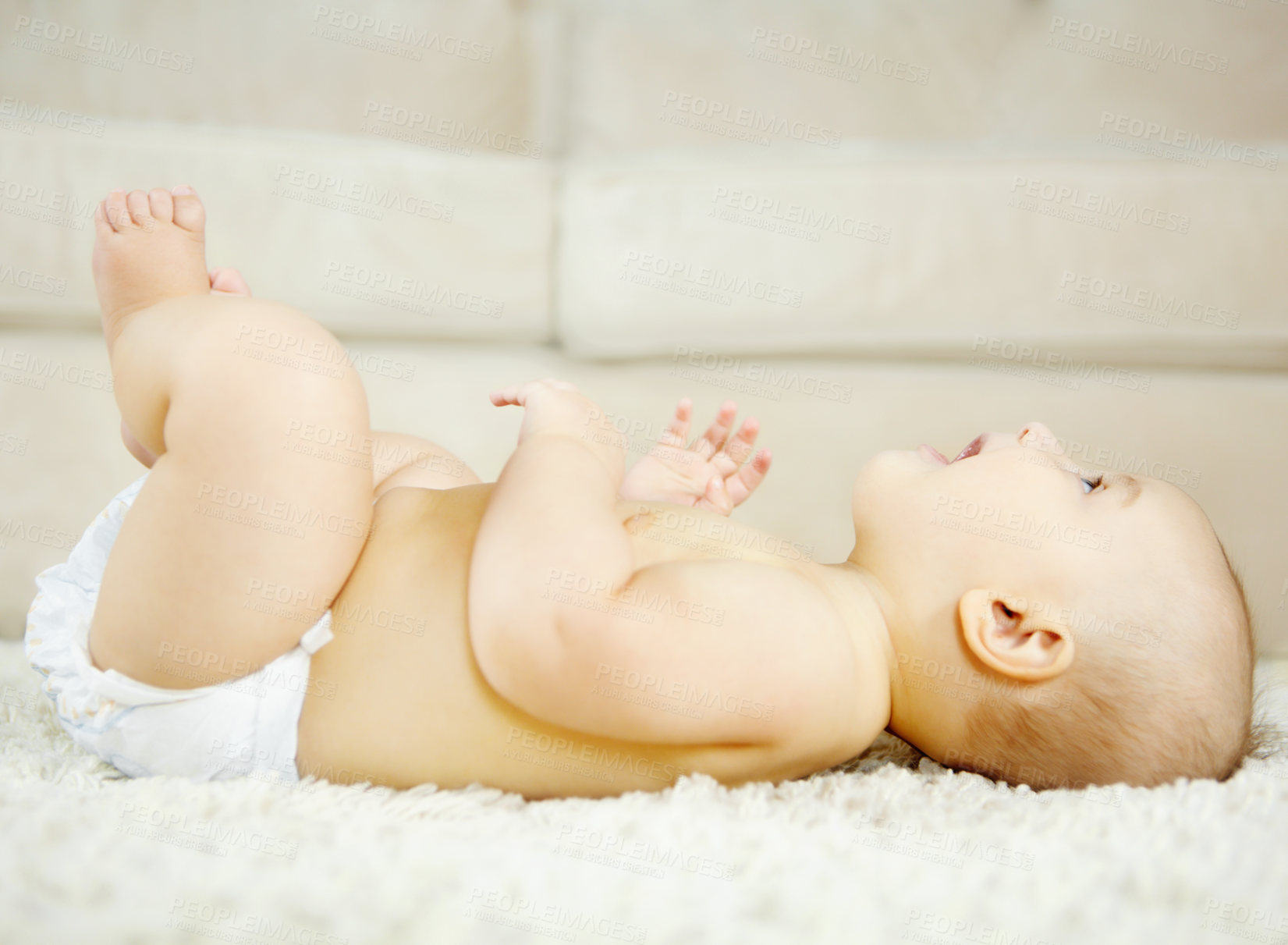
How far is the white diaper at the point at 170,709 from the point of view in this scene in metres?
0.69

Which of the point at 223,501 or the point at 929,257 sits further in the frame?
the point at 929,257

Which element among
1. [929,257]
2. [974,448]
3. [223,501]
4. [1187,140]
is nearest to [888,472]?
[974,448]

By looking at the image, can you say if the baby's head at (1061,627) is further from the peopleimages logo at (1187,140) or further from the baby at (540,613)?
the peopleimages logo at (1187,140)

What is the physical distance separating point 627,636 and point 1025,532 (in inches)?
14.3

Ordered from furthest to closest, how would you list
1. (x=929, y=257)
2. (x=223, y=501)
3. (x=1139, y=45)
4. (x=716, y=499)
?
(x=1139, y=45)
(x=929, y=257)
(x=716, y=499)
(x=223, y=501)

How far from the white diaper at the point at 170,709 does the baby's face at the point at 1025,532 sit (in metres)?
0.49

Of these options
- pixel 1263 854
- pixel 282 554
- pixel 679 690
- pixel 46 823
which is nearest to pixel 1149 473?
pixel 1263 854

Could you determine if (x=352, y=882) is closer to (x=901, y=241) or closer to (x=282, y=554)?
(x=282, y=554)

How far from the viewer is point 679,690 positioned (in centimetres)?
65

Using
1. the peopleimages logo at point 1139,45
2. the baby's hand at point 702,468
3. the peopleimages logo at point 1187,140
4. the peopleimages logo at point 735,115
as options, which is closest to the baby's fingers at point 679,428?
the baby's hand at point 702,468

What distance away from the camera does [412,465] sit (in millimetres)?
950

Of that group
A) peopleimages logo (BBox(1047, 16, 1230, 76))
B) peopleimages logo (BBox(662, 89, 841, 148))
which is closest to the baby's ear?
peopleimages logo (BBox(662, 89, 841, 148))

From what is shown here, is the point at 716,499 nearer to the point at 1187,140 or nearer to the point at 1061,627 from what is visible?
the point at 1061,627

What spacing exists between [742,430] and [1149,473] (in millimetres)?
600
